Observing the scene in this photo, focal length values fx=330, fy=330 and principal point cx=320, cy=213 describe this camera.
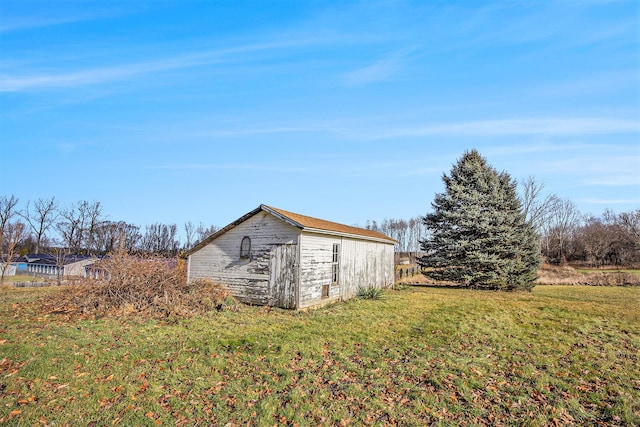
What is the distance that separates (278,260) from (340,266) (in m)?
3.48

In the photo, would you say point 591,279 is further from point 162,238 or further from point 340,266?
point 162,238

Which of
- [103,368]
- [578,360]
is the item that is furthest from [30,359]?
[578,360]

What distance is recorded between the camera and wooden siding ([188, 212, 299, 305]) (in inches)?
517

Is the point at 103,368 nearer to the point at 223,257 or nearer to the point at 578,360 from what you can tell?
the point at 223,257

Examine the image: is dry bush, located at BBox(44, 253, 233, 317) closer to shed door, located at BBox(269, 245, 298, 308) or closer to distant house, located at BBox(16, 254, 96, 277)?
shed door, located at BBox(269, 245, 298, 308)

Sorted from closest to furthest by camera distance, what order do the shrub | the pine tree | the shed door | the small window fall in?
the shed door, the small window, the shrub, the pine tree

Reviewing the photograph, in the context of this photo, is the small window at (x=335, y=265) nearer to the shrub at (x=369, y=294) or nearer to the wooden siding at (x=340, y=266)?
the wooden siding at (x=340, y=266)

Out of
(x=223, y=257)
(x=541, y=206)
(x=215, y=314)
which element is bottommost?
(x=215, y=314)

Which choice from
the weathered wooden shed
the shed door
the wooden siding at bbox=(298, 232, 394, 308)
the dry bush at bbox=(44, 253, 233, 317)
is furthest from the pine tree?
the dry bush at bbox=(44, 253, 233, 317)

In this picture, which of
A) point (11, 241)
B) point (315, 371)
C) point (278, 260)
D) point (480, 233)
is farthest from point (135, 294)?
point (11, 241)

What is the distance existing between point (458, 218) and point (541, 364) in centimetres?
1634

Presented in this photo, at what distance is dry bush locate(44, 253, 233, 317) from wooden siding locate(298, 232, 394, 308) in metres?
3.17

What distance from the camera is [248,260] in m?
13.7

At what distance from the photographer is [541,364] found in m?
6.94
